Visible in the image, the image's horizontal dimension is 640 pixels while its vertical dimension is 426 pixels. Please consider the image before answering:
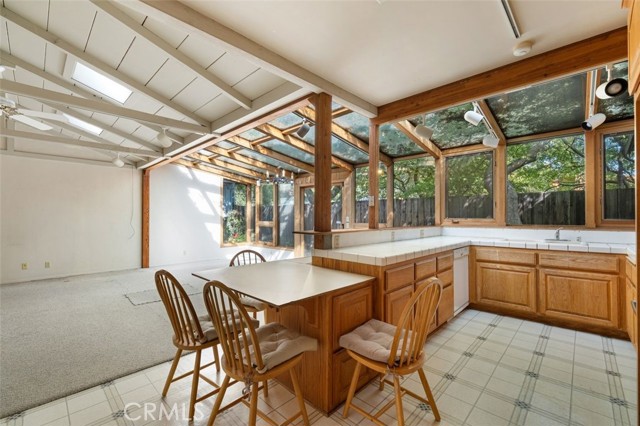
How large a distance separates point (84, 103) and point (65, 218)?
3.78 metres

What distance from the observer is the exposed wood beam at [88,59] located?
92.4 inches

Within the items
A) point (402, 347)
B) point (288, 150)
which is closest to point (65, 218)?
point (288, 150)

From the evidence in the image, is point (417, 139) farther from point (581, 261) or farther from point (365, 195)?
point (581, 261)

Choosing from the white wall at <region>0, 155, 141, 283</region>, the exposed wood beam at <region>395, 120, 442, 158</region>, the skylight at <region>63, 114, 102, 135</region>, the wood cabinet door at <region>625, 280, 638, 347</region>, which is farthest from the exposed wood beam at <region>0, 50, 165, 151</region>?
the wood cabinet door at <region>625, 280, 638, 347</region>

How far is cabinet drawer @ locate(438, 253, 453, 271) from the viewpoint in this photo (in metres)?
2.93

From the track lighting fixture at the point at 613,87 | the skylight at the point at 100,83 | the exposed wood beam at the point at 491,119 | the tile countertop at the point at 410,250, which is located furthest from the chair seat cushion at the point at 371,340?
the skylight at the point at 100,83

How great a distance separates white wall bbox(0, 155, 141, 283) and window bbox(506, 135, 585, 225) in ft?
24.8

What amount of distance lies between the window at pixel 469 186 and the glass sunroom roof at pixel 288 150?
2409 mm

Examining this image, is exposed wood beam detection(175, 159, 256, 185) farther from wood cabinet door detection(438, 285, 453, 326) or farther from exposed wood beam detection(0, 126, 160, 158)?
wood cabinet door detection(438, 285, 453, 326)

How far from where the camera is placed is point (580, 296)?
9.53ft

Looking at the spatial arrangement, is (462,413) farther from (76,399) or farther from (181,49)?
(181,49)

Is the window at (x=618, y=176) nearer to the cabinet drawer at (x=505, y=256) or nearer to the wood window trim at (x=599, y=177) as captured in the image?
the wood window trim at (x=599, y=177)

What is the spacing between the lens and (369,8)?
168 cm
